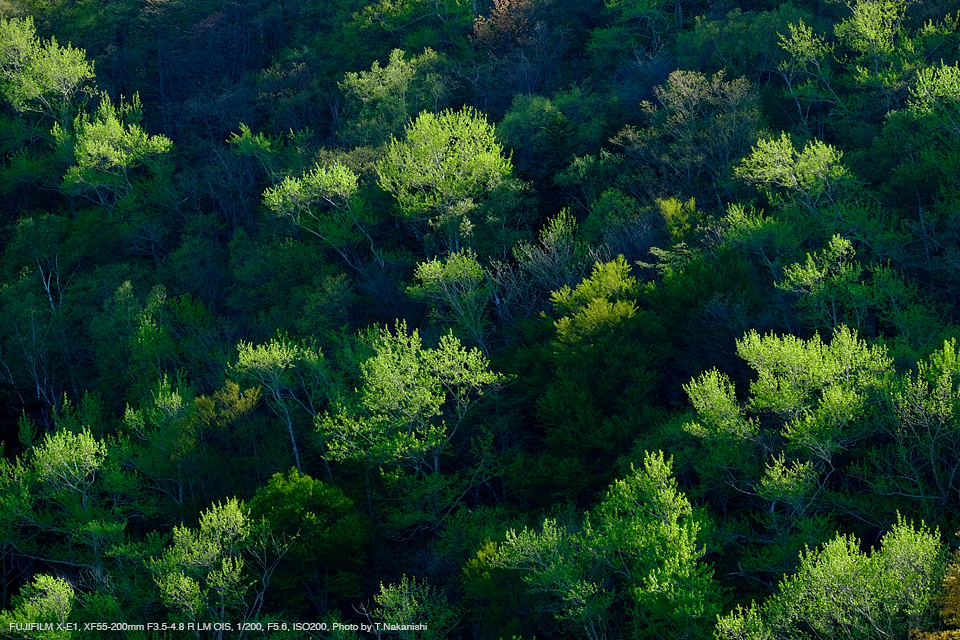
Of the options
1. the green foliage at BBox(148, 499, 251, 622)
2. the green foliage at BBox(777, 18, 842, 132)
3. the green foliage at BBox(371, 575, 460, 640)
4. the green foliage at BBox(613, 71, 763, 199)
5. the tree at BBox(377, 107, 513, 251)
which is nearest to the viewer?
the green foliage at BBox(371, 575, 460, 640)

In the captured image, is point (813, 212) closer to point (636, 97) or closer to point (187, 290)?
point (636, 97)

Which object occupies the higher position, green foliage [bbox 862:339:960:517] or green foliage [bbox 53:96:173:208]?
green foliage [bbox 862:339:960:517]

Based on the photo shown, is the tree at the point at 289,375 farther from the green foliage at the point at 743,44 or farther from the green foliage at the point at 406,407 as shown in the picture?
the green foliage at the point at 743,44

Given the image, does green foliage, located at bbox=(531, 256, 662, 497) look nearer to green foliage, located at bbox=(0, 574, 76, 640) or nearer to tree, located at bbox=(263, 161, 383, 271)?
tree, located at bbox=(263, 161, 383, 271)

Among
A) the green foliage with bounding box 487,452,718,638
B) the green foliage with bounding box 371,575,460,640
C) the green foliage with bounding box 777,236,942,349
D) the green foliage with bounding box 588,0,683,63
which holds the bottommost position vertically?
the green foliage with bounding box 371,575,460,640

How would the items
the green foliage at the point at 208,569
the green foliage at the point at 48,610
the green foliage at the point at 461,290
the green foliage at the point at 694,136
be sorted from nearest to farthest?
the green foliage at the point at 208,569, the green foliage at the point at 48,610, the green foliage at the point at 461,290, the green foliage at the point at 694,136

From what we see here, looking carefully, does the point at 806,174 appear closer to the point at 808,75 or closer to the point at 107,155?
the point at 808,75

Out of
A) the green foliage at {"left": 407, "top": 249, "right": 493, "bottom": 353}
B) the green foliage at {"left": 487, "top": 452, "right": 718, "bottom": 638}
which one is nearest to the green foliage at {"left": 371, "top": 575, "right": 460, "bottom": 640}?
the green foliage at {"left": 487, "top": 452, "right": 718, "bottom": 638}

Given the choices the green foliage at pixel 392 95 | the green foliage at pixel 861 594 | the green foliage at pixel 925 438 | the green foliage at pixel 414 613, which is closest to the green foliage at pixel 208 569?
the green foliage at pixel 414 613

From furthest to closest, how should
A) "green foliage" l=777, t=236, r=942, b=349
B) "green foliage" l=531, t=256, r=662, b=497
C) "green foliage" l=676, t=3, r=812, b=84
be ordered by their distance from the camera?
"green foliage" l=676, t=3, r=812, b=84 → "green foliage" l=531, t=256, r=662, b=497 → "green foliage" l=777, t=236, r=942, b=349
